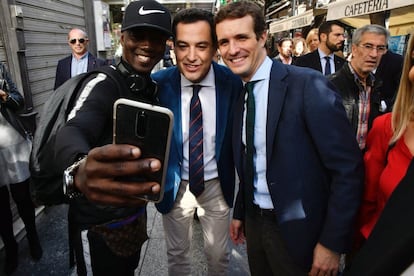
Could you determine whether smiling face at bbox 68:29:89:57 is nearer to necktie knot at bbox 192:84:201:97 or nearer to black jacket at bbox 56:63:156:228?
necktie knot at bbox 192:84:201:97

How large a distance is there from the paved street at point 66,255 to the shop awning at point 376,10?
3.50 metres

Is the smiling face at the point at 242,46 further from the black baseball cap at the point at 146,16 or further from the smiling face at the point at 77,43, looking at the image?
the smiling face at the point at 77,43

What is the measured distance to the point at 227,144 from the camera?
206cm

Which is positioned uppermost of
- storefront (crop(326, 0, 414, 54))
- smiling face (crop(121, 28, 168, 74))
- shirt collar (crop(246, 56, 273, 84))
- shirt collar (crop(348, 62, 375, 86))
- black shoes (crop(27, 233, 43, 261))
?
storefront (crop(326, 0, 414, 54))

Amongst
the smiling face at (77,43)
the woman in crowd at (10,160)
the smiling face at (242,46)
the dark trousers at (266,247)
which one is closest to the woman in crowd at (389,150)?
the dark trousers at (266,247)

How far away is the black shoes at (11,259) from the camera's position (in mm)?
2791

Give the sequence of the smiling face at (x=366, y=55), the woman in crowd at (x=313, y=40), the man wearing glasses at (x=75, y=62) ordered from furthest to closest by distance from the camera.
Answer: the woman in crowd at (x=313, y=40)
the man wearing glasses at (x=75, y=62)
the smiling face at (x=366, y=55)

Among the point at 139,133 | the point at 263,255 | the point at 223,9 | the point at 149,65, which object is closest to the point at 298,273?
the point at 263,255

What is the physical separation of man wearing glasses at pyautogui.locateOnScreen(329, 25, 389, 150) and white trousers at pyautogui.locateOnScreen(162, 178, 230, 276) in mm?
1946

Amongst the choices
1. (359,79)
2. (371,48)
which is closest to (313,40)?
(371,48)

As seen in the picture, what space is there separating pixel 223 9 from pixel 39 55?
152 inches

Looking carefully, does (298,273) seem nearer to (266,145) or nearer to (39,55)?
(266,145)

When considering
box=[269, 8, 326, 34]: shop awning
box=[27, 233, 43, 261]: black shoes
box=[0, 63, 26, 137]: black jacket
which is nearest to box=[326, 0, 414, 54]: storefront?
box=[269, 8, 326, 34]: shop awning

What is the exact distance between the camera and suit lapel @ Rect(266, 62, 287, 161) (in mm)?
1548
